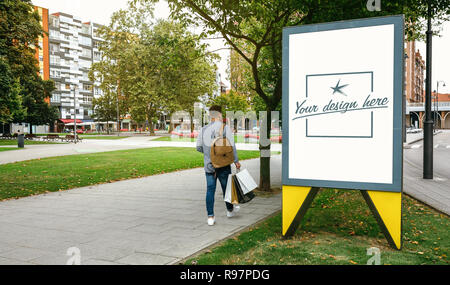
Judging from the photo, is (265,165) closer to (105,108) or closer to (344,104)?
(344,104)

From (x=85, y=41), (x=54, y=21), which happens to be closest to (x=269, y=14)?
(x=54, y=21)

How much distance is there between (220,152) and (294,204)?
1505 mm

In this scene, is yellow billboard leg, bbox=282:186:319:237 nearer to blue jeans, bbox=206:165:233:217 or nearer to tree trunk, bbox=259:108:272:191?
blue jeans, bbox=206:165:233:217

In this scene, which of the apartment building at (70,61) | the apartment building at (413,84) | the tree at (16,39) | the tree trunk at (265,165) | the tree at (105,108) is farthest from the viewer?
the apartment building at (70,61)

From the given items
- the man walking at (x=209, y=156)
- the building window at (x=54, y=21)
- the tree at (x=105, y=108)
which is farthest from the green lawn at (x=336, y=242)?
the building window at (x=54, y=21)

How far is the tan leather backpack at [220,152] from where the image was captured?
6156 millimetres

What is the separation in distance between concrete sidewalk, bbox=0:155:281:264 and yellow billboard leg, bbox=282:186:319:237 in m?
0.88

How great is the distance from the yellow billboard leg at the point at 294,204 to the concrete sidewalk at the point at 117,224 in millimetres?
877

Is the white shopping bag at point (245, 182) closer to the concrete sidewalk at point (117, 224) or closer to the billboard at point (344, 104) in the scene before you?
the concrete sidewalk at point (117, 224)

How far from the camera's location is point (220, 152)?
20.2 ft

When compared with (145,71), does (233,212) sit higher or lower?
lower

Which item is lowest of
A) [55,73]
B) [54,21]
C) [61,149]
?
[61,149]

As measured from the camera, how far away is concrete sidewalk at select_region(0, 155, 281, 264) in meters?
4.72
